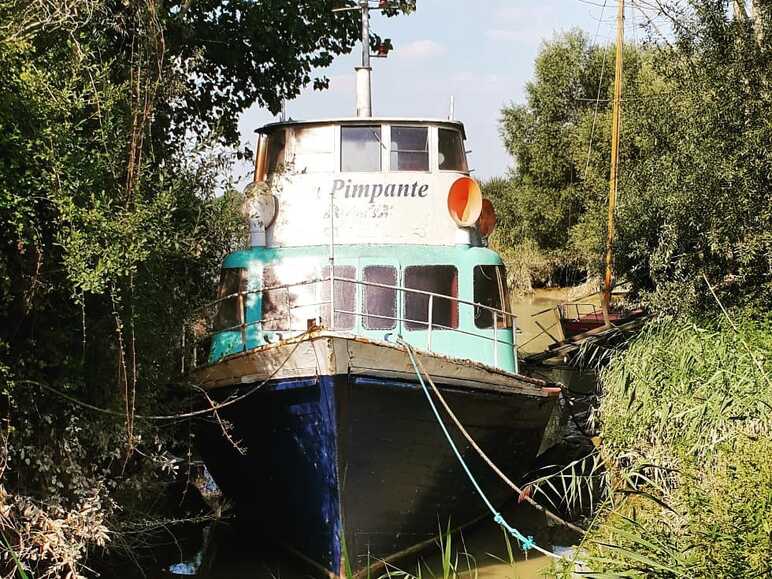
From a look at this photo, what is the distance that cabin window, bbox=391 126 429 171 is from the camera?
30.5 feet

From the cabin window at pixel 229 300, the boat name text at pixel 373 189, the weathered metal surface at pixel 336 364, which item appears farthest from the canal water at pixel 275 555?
the boat name text at pixel 373 189

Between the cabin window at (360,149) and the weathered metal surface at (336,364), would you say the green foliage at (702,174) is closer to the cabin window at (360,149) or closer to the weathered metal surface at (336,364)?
the weathered metal surface at (336,364)

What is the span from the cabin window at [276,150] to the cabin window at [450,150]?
171cm

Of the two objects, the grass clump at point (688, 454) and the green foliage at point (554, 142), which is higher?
the green foliage at point (554, 142)

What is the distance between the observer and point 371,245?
9031mm

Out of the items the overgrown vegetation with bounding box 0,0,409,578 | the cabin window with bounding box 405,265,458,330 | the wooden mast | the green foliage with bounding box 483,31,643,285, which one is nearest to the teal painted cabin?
the cabin window with bounding box 405,265,458,330

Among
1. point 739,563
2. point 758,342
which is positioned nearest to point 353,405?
point 739,563

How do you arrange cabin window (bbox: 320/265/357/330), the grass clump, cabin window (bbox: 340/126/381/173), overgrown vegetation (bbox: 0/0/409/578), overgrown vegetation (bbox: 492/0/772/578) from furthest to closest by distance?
1. cabin window (bbox: 340/126/381/173)
2. cabin window (bbox: 320/265/357/330)
3. overgrown vegetation (bbox: 0/0/409/578)
4. overgrown vegetation (bbox: 492/0/772/578)
5. the grass clump

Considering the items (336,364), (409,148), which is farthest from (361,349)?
(409,148)

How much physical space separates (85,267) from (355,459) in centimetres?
291

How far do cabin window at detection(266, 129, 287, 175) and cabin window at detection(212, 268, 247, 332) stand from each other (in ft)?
4.10

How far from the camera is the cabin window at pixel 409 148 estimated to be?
366 inches

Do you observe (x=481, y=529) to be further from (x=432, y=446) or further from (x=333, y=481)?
(x=333, y=481)

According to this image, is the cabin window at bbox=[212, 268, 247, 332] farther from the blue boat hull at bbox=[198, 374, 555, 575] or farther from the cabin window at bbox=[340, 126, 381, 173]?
the cabin window at bbox=[340, 126, 381, 173]
